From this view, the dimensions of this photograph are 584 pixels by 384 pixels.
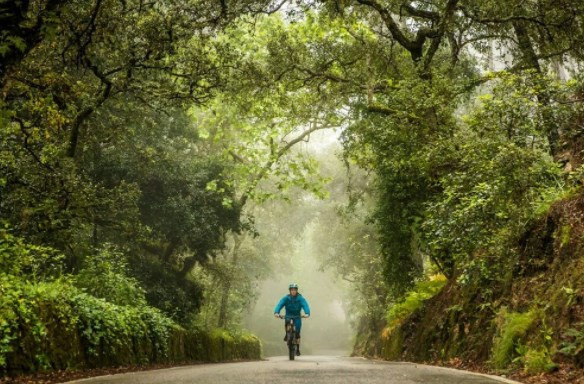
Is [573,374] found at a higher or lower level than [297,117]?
lower

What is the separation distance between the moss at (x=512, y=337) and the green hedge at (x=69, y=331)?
6636mm

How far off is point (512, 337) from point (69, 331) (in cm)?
698

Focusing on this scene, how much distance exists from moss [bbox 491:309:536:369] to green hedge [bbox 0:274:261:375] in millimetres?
6636

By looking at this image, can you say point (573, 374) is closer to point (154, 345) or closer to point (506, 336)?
point (506, 336)

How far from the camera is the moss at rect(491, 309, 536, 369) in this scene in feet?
26.3

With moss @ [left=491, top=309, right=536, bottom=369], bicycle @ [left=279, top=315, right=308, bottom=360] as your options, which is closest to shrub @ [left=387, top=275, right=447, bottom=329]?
bicycle @ [left=279, top=315, right=308, bottom=360]

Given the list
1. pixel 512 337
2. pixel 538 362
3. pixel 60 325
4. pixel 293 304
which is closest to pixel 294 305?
pixel 293 304

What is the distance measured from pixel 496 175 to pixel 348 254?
91.1 ft

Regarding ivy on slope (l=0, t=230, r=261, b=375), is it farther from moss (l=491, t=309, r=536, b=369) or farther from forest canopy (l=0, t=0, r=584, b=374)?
moss (l=491, t=309, r=536, b=369)

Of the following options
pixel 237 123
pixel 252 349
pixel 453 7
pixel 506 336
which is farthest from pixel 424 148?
pixel 252 349

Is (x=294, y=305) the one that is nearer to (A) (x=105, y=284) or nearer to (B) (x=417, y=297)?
(B) (x=417, y=297)

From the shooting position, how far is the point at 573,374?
246 inches

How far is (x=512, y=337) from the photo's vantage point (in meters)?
8.19

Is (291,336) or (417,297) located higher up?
(417,297)
